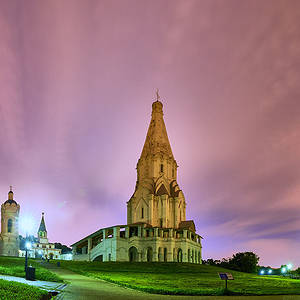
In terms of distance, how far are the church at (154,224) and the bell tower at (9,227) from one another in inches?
566

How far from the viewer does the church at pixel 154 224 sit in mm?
60375

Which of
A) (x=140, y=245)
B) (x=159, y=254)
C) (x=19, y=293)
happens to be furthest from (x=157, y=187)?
(x=19, y=293)

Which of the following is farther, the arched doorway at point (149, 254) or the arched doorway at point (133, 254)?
the arched doorway at point (133, 254)

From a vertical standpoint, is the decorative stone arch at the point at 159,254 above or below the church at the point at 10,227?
below

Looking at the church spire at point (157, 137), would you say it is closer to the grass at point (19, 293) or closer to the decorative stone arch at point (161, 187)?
the decorative stone arch at point (161, 187)

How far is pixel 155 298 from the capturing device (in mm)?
14211

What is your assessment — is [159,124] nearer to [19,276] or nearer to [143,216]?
[143,216]

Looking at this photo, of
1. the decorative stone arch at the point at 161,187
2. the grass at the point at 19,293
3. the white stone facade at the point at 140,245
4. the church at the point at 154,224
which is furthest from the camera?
the decorative stone arch at the point at 161,187

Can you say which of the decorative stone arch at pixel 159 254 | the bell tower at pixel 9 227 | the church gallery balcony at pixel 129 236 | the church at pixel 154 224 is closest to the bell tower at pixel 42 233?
the bell tower at pixel 9 227

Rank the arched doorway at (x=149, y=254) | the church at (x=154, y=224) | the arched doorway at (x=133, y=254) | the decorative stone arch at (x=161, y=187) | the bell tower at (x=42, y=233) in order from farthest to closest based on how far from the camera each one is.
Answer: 1. the bell tower at (x=42, y=233)
2. the decorative stone arch at (x=161, y=187)
3. the arched doorway at (x=133, y=254)
4. the arched doorway at (x=149, y=254)
5. the church at (x=154, y=224)

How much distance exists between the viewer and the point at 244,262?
70000 mm

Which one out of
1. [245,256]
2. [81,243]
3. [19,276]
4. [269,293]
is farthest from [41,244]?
[269,293]

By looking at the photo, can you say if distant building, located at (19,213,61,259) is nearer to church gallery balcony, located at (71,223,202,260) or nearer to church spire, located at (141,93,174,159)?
church gallery balcony, located at (71,223,202,260)

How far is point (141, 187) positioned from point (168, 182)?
18.0ft
